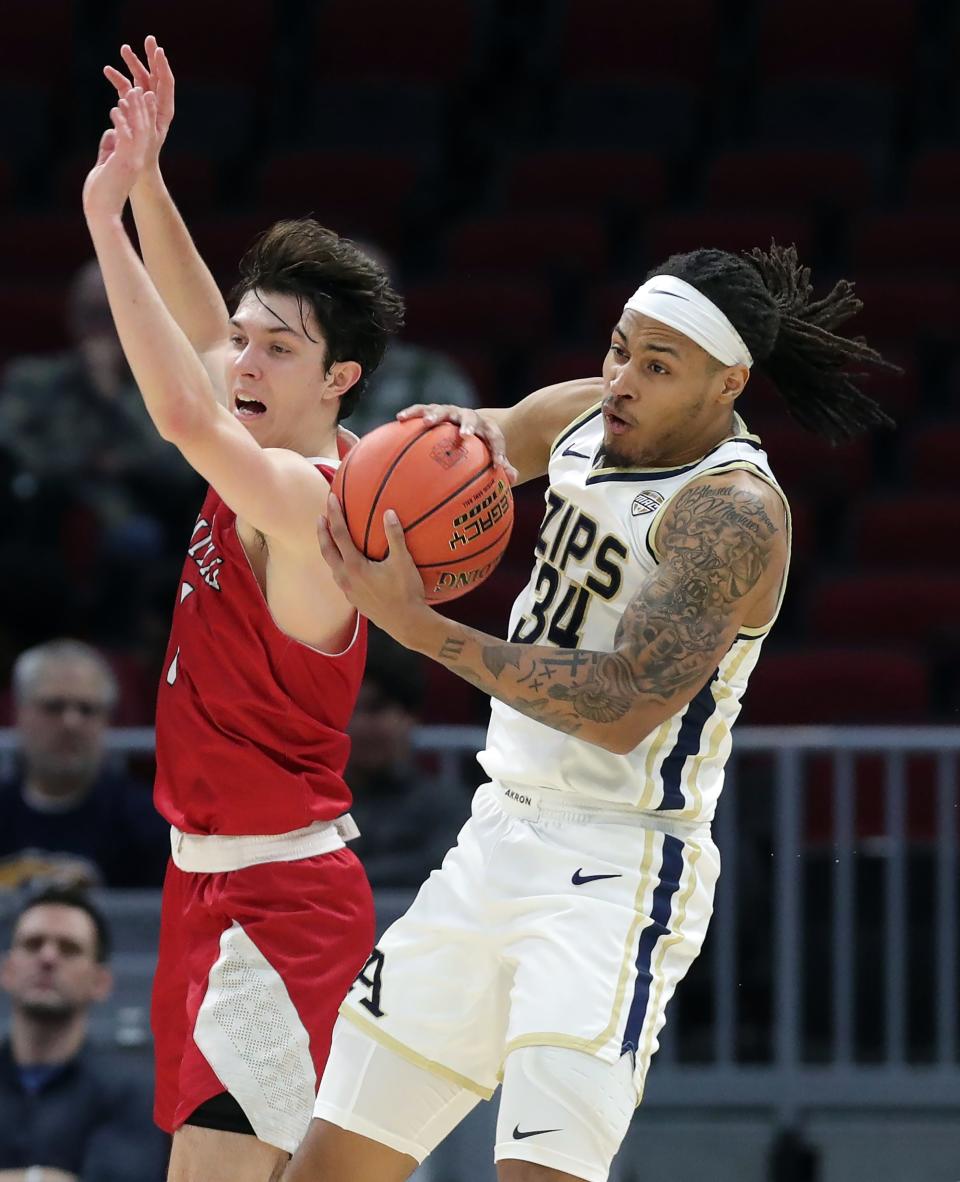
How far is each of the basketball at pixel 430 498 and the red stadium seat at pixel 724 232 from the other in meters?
6.69

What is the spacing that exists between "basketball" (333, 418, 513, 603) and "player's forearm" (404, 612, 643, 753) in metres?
0.13

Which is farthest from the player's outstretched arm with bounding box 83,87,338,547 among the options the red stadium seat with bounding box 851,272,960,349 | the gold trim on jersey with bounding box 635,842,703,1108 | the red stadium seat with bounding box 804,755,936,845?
the red stadium seat with bounding box 851,272,960,349

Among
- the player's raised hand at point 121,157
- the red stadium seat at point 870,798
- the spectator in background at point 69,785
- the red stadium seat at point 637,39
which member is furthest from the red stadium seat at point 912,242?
the player's raised hand at point 121,157

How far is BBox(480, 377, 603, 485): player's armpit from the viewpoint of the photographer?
4461mm

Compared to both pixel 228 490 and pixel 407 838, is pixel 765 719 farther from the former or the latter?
pixel 228 490

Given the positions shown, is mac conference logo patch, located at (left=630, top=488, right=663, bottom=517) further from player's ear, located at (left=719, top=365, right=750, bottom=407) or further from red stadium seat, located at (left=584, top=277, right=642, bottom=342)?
red stadium seat, located at (left=584, top=277, right=642, bottom=342)

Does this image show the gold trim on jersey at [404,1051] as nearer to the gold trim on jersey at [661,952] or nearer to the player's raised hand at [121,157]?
the gold trim on jersey at [661,952]

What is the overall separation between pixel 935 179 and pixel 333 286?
25.1ft

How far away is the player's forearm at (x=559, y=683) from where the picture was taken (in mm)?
3807

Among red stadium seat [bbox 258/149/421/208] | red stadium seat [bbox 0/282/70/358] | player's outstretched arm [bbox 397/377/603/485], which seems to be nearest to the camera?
player's outstretched arm [bbox 397/377/603/485]

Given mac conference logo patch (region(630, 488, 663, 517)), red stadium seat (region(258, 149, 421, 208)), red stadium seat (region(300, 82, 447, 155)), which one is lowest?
mac conference logo patch (region(630, 488, 663, 517))

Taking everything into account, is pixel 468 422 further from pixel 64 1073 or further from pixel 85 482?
pixel 85 482

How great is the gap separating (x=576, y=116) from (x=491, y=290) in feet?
6.31

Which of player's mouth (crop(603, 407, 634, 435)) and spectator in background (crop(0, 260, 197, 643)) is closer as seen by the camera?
player's mouth (crop(603, 407, 634, 435))
